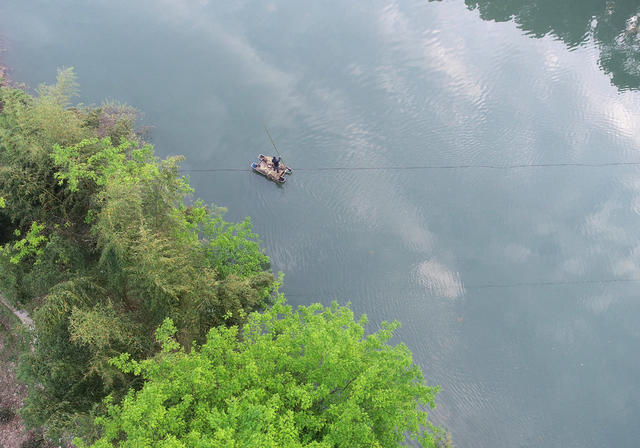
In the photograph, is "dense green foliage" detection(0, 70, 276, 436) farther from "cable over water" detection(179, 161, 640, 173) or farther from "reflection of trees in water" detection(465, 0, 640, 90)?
"reflection of trees in water" detection(465, 0, 640, 90)

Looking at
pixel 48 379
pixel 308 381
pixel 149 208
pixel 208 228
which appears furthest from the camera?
pixel 208 228

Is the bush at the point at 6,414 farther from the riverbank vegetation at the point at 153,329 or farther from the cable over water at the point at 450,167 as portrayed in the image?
the cable over water at the point at 450,167

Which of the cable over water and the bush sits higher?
the cable over water

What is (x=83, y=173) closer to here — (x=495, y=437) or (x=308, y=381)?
(x=308, y=381)

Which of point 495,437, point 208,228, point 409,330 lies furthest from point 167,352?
point 495,437

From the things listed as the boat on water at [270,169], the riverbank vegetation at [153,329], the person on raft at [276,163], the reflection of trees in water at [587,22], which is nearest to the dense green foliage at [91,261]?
the riverbank vegetation at [153,329]

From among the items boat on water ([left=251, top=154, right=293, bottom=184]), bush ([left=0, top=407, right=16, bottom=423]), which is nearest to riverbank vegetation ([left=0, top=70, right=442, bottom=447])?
bush ([left=0, top=407, right=16, bottom=423])
